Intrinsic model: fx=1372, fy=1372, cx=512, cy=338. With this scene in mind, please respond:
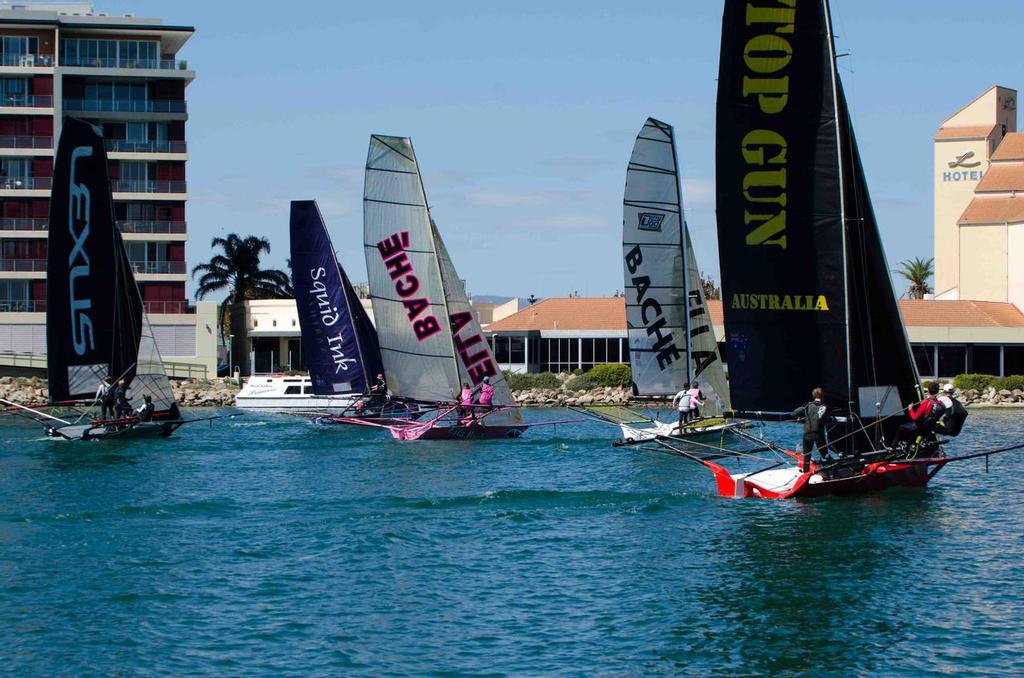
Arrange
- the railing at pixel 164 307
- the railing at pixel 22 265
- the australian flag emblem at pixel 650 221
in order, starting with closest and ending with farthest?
the australian flag emblem at pixel 650 221
the railing at pixel 164 307
the railing at pixel 22 265

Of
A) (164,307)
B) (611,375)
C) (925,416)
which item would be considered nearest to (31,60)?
(164,307)

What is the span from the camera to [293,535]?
25.6m

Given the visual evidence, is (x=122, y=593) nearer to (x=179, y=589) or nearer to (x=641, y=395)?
(x=179, y=589)

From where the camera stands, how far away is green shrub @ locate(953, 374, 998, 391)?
70.2 m

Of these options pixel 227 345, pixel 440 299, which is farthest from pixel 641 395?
pixel 227 345

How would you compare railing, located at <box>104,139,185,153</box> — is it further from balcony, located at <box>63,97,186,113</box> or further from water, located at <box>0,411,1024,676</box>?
water, located at <box>0,411,1024,676</box>

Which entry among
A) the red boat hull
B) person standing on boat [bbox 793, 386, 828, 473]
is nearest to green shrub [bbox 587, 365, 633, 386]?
the red boat hull

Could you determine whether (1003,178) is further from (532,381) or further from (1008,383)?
(532,381)

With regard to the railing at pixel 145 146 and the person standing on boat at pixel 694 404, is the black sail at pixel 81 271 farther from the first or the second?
the railing at pixel 145 146

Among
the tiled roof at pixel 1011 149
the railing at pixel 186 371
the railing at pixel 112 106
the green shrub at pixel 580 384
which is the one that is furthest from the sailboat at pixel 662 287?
the tiled roof at pixel 1011 149

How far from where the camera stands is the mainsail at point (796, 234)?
25594mm

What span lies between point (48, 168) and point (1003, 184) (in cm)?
5962

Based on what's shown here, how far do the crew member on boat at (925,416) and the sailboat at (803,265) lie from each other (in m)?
0.29

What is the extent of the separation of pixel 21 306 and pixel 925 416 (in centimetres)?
6757
